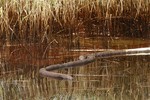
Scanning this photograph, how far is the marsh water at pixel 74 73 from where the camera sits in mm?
4219

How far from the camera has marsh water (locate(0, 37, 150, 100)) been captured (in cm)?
422

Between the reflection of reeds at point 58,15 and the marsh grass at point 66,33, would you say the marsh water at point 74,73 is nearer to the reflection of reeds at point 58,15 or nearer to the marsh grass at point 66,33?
the marsh grass at point 66,33

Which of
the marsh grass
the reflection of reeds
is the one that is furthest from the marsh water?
the reflection of reeds

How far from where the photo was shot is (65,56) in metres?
6.45

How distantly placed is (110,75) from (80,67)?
673mm

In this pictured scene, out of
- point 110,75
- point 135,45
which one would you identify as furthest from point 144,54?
point 110,75

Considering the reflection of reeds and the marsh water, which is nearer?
the marsh water

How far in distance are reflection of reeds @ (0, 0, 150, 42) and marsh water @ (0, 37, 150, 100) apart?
0.24 m

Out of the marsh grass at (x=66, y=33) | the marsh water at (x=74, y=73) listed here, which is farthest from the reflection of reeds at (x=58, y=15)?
the marsh water at (x=74, y=73)

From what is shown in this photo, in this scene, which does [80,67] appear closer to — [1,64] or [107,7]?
[1,64]

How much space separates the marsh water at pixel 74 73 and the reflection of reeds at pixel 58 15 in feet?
0.78

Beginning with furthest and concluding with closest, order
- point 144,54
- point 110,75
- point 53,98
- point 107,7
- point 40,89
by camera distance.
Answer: point 107,7, point 144,54, point 110,75, point 40,89, point 53,98

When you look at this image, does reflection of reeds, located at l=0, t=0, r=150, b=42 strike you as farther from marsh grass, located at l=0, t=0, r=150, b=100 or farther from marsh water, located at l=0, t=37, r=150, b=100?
marsh water, located at l=0, t=37, r=150, b=100

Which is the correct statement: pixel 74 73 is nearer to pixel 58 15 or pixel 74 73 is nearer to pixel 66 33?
pixel 58 15
